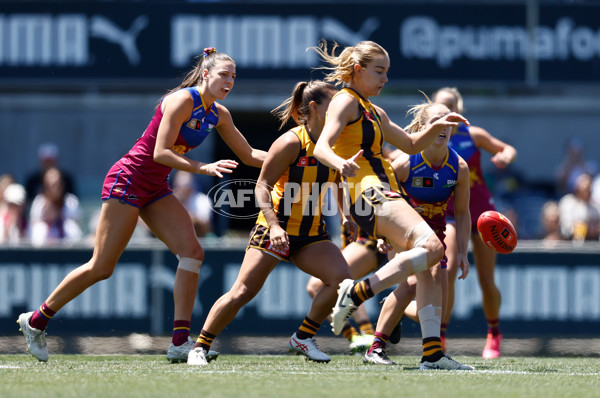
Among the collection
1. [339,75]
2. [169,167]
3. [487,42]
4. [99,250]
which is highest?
[487,42]

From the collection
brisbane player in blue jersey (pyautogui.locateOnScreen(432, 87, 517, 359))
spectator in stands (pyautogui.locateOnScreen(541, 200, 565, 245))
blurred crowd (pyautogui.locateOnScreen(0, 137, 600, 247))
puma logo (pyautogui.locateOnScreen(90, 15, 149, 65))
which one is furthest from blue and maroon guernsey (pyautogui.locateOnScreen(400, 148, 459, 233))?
puma logo (pyautogui.locateOnScreen(90, 15, 149, 65))

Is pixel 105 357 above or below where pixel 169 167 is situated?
below

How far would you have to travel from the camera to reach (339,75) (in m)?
5.81

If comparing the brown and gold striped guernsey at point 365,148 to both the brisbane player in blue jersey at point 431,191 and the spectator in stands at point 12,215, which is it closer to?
the brisbane player in blue jersey at point 431,191

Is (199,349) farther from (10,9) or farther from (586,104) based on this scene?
(586,104)

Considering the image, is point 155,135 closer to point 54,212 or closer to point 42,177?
point 54,212

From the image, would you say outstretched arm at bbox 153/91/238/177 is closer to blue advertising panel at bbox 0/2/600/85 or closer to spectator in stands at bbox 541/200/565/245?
spectator in stands at bbox 541/200/565/245

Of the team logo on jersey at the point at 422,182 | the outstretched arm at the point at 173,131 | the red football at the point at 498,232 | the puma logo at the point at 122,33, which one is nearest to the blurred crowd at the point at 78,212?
Answer: the puma logo at the point at 122,33

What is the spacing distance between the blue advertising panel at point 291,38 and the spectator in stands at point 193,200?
2601 mm

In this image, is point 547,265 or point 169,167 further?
point 547,265

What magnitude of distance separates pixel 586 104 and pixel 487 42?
6.17 ft

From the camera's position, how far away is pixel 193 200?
11.1 m

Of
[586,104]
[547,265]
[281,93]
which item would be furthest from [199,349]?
[586,104]

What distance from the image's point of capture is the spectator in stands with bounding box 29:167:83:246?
10836 millimetres
